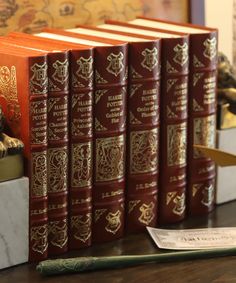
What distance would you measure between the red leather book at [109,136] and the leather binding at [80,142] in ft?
0.04

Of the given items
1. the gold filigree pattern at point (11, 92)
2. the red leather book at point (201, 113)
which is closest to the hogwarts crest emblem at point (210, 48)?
the red leather book at point (201, 113)

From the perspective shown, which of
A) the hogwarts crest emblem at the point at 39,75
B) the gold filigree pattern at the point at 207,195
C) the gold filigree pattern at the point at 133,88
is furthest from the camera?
the gold filigree pattern at the point at 207,195

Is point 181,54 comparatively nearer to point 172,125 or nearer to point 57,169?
point 172,125

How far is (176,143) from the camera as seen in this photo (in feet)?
3.73

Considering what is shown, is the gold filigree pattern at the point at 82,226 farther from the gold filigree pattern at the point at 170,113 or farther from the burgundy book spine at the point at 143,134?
the gold filigree pattern at the point at 170,113

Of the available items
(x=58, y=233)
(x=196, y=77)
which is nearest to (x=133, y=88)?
(x=196, y=77)

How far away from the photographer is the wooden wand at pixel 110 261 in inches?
38.3

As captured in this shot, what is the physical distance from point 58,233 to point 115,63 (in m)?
0.25

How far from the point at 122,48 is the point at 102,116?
97 mm

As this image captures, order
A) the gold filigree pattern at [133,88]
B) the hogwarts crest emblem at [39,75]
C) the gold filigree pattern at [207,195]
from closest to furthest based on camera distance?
the hogwarts crest emblem at [39,75] → the gold filigree pattern at [133,88] → the gold filigree pattern at [207,195]

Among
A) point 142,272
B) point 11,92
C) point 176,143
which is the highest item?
point 11,92

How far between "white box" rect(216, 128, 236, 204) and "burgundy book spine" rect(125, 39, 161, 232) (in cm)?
14

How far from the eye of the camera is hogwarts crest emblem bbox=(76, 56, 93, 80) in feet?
3.30

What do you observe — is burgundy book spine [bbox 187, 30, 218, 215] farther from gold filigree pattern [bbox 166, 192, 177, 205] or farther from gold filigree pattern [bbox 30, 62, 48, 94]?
gold filigree pattern [bbox 30, 62, 48, 94]
